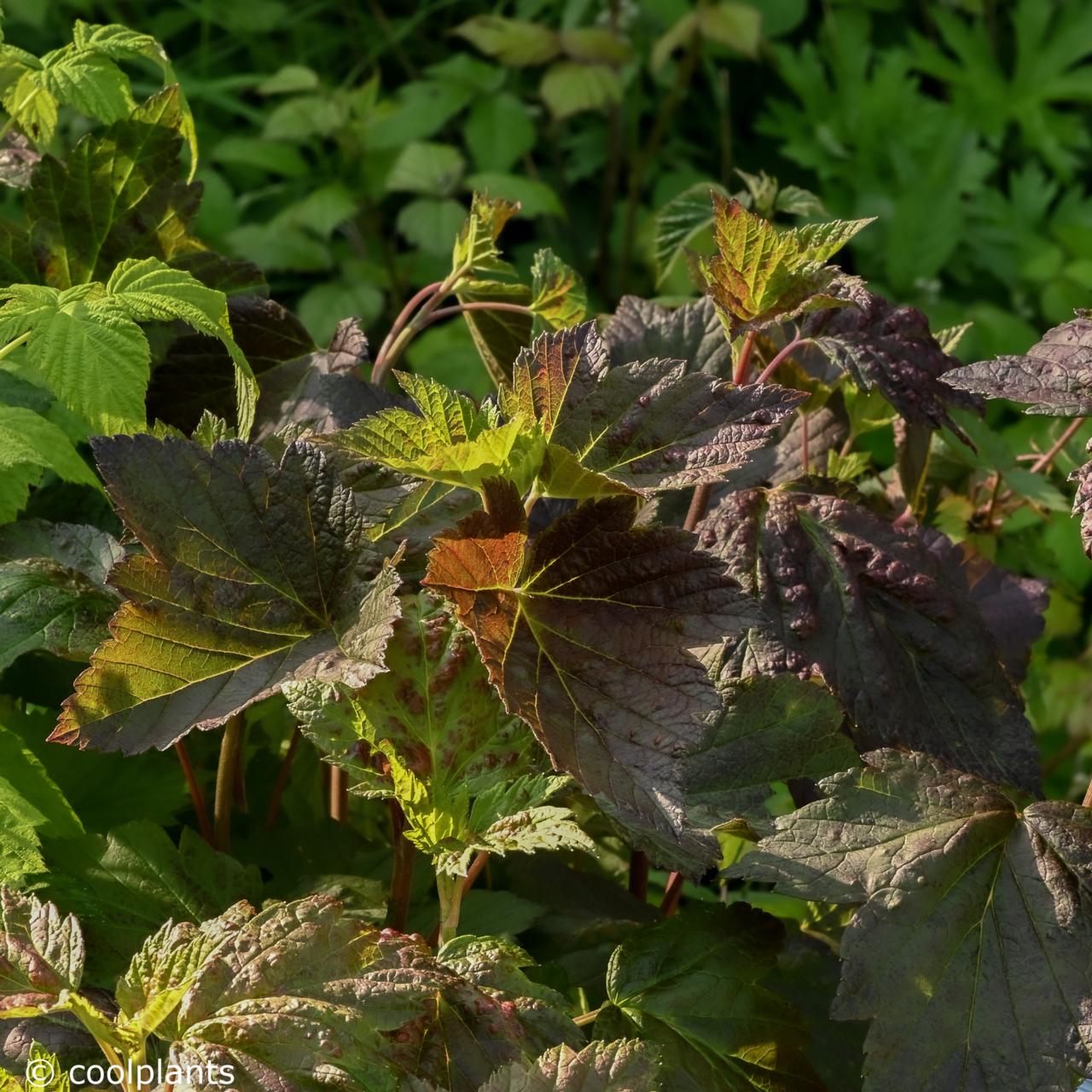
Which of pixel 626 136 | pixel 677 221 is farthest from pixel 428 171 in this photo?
pixel 677 221

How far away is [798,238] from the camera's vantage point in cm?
73

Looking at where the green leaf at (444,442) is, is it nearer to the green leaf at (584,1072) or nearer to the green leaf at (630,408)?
the green leaf at (630,408)

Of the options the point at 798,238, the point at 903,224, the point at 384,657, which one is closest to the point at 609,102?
the point at 903,224

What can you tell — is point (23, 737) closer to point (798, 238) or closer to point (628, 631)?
point (628, 631)

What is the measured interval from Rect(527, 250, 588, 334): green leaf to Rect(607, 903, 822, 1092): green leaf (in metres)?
0.38

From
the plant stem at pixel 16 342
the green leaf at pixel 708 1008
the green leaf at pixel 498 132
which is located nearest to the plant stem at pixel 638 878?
the green leaf at pixel 708 1008

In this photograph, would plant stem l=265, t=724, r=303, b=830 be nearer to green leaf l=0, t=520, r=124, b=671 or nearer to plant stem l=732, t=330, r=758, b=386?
green leaf l=0, t=520, r=124, b=671

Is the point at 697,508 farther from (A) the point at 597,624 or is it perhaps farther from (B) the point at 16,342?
(B) the point at 16,342

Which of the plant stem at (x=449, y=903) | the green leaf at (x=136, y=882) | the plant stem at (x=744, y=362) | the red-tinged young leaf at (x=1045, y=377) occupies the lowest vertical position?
the green leaf at (x=136, y=882)

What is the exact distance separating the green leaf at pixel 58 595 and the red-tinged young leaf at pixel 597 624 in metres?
0.21

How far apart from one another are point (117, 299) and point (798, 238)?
358 millimetres

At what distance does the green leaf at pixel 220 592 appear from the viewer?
0.60 meters

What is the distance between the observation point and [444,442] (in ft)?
2.01

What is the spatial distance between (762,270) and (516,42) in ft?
6.00
